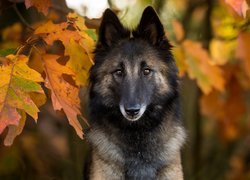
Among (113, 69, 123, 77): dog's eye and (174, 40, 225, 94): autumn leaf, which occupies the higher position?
(113, 69, 123, 77): dog's eye

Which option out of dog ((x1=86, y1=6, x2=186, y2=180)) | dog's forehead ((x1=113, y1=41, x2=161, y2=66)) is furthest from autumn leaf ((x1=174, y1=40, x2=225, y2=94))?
dog's forehead ((x1=113, y1=41, x2=161, y2=66))

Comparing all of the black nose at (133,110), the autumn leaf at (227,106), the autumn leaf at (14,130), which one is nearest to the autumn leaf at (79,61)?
the black nose at (133,110)

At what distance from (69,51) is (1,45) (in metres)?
2.67

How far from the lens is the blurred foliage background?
698 cm

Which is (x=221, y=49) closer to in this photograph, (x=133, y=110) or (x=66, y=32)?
(x=133, y=110)

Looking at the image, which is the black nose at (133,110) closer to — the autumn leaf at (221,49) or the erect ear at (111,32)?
the erect ear at (111,32)

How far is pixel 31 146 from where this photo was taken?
414 inches

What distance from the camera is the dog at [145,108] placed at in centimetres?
582

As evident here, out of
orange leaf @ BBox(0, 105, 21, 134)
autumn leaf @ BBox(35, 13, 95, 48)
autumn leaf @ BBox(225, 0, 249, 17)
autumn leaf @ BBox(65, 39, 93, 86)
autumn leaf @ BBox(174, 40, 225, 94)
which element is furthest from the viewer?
autumn leaf @ BBox(174, 40, 225, 94)

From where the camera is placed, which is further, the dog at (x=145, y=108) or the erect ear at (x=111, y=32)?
the erect ear at (x=111, y=32)

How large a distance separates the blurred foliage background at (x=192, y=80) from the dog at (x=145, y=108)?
0.61 metres

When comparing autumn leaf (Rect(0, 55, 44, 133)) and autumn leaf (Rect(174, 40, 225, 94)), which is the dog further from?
autumn leaf (Rect(0, 55, 44, 133))

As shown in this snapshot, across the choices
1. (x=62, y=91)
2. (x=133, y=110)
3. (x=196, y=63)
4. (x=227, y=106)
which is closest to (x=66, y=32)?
(x=62, y=91)

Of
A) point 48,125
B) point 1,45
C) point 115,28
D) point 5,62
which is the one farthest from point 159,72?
point 48,125
